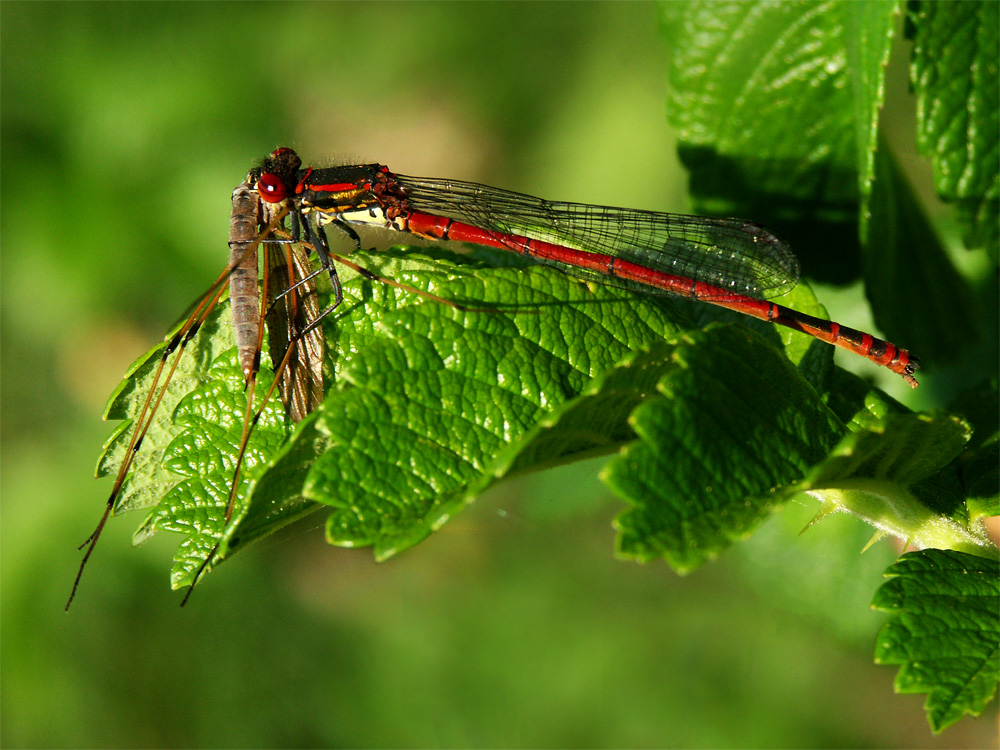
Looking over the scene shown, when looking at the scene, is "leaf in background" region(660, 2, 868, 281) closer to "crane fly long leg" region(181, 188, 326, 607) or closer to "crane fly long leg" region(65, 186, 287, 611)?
"crane fly long leg" region(181, 188, 326, 607)

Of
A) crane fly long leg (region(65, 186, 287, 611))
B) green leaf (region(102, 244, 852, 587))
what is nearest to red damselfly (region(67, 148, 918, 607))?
crane fly long leg (region(65, 186, 287, 611))

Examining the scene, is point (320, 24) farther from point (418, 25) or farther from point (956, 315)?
point (956, 315)

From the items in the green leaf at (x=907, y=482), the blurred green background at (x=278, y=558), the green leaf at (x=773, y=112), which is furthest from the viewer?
the blurred green background at (x=278, y=558)


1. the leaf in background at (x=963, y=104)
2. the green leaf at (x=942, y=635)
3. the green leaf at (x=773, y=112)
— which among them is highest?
the green leaf at (x=773, y=112)

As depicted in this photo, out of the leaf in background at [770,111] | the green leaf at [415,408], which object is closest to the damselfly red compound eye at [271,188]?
the green leaf at [415,408]

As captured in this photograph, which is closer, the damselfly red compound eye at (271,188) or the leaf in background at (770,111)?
the leaf in background at (770,111)

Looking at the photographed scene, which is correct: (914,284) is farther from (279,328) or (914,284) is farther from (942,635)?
(279,328)

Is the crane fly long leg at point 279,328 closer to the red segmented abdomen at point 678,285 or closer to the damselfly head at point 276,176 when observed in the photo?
the damselfly head at point 276,176
